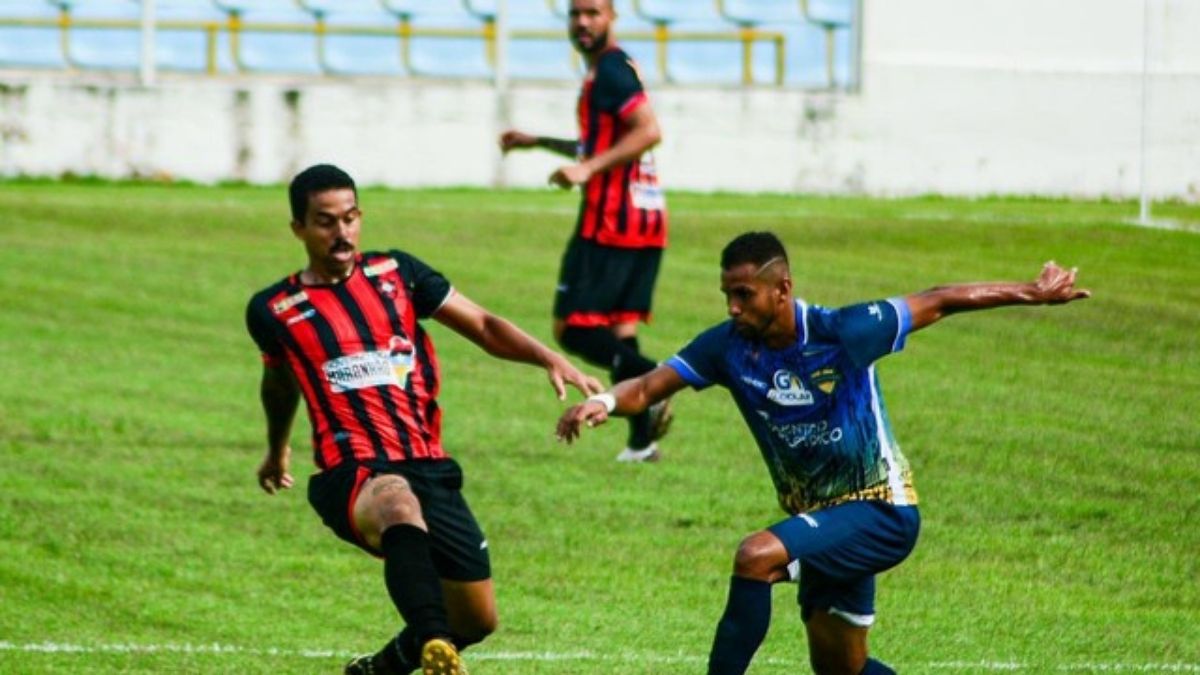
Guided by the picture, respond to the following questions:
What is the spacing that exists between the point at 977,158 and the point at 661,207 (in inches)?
584

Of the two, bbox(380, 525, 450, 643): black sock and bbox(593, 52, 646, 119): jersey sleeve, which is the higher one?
bbox(593, 52, 646, 119): jersey sleeve

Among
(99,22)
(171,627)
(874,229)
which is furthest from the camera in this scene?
(99,22)

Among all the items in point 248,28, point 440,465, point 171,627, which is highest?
point 248,28

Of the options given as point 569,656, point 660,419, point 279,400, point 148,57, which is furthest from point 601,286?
point 148,57

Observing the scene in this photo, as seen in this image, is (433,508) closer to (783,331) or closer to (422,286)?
(422,286)

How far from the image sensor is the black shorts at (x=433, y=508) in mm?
7996

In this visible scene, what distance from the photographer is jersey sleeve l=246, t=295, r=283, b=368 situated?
27.2 ft

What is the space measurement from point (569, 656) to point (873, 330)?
2363 millimetres

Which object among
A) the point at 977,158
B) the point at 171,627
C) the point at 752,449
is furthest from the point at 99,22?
the point at 171,627

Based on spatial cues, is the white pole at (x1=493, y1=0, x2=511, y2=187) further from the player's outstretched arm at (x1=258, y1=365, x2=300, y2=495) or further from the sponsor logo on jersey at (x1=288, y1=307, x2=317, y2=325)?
the sponsor logo on jersey at (x1=288, y1=307, x2=317, y2=325)

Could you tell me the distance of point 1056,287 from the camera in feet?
25.4

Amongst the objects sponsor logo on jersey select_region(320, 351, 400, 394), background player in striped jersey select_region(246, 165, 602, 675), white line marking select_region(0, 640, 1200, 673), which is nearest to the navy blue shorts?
background player in striped jersey select_region(246, 165, 602, 675)

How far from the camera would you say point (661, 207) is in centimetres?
1363

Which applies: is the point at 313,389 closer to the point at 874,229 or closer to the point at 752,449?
the point at 752,449
